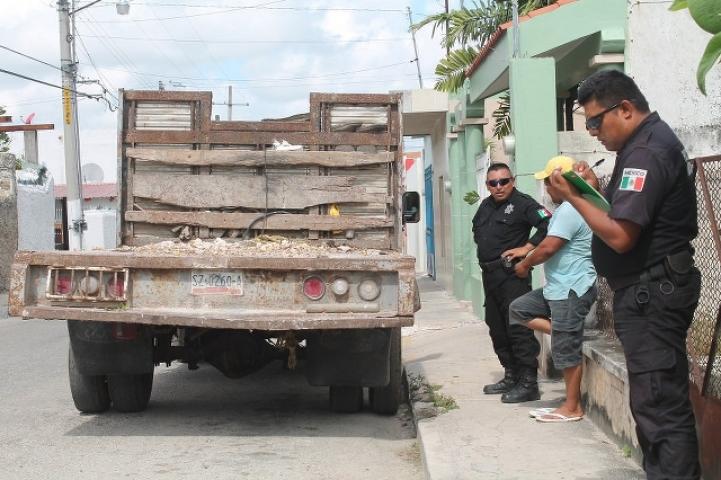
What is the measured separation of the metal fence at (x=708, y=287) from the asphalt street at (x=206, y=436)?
1895 millimetres

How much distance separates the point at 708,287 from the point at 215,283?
119 inches

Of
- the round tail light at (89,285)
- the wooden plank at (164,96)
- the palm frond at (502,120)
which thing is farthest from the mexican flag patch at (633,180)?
the palm frond at (502,120)

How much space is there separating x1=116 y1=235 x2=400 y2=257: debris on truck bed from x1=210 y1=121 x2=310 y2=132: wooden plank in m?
0.88

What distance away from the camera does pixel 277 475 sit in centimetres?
591

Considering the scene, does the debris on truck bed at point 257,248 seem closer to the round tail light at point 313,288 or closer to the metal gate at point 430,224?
the round tail light at point 313,288

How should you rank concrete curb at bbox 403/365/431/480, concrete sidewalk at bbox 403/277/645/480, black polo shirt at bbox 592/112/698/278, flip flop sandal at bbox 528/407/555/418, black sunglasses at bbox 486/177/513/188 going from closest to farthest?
black polo shirt at bbox 592/112/698/278, concrete sidewalk at bbox 403/277/645/480, concrete curb at bbox 403/365/431/480, flip flop sandal at bbox 528/407/555/418, black sunglasses at bbox 486/177/513/188

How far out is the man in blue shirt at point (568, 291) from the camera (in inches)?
252

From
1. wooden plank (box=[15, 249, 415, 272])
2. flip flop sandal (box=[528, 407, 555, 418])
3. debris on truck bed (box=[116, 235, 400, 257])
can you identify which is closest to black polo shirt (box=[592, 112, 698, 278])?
wooden plank (box=[15, 249, 415, 272])

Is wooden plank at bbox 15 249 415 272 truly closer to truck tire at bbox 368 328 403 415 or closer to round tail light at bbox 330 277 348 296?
round tail light at bbox 330 277 348 296

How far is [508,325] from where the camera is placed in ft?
23.9

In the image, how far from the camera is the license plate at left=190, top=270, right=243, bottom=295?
20.7ft

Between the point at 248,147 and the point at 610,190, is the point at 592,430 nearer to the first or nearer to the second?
the point at 610,190

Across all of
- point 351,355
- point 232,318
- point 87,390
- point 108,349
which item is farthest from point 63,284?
point 351,355

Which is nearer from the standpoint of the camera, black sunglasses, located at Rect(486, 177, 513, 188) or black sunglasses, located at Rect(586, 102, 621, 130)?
black sunglasses, located at Rect(586, 102, 621, 130)
